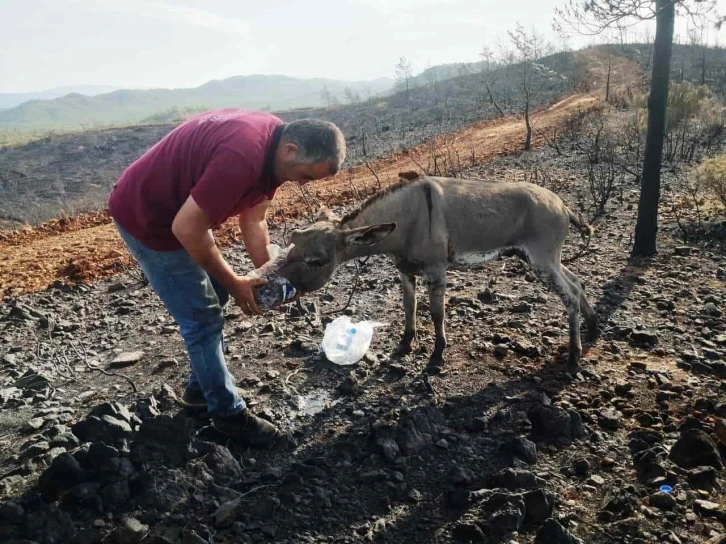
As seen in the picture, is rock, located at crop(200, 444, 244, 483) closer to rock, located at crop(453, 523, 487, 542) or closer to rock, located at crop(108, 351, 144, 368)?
rock, located at crop(453, 523, 487, 542)

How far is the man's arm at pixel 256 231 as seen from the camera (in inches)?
162

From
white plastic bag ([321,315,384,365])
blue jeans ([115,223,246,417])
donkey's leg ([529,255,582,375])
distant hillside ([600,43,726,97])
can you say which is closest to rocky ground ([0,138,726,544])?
white plastic bag ([321,315,384,365])

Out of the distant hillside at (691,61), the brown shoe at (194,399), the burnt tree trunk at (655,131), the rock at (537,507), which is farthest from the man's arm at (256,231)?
the distant hillside at (691,61)

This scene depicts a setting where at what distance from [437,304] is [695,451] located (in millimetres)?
2329

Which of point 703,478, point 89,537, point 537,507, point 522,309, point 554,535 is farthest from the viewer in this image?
point 522,309

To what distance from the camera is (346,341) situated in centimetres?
529

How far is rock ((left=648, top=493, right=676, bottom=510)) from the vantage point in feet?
10.5

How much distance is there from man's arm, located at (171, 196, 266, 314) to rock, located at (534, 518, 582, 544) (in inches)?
84.3

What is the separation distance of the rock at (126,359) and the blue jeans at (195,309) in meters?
2.06

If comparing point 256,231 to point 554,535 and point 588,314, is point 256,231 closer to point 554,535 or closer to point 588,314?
point 554,535

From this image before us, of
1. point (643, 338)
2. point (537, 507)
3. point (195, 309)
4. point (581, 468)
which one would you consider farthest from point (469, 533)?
point (643, 338)

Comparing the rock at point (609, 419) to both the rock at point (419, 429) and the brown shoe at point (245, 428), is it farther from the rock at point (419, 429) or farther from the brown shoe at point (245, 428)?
the brown shoe at point (245, 428)

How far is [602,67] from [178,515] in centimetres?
4952

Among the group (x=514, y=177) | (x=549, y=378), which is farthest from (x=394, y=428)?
(x=514, y=177)
